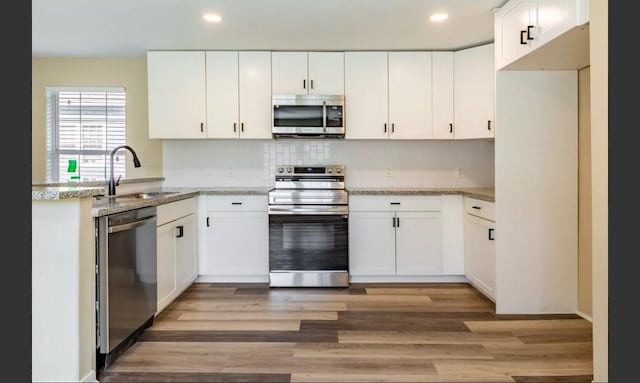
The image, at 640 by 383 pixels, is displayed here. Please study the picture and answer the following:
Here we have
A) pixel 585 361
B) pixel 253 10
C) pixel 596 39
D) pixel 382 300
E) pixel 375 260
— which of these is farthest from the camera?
pixel 375 260

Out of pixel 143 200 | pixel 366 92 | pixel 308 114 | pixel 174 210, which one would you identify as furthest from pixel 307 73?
pixel 143 200

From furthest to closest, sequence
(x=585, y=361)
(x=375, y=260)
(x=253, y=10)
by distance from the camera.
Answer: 1. (x=375, y=260)
2. (x=253, y=10)
3. (x=585, y=361)

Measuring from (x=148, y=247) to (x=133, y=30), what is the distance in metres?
1.94

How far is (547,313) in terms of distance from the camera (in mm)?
3203

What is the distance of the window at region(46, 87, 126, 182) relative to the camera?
457cm

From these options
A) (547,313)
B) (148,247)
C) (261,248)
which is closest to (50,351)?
(148,247)

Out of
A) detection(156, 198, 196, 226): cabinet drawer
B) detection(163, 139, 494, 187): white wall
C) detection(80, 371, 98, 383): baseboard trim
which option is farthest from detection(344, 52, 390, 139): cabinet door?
detection(80, 371, 98, 383): baseboard trim

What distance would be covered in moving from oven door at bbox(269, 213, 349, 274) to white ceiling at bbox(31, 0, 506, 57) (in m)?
1.59

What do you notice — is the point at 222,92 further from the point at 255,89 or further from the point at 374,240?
the point at 374,240

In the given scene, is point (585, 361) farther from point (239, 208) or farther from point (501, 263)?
point (239, 208)

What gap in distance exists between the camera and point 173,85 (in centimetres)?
416

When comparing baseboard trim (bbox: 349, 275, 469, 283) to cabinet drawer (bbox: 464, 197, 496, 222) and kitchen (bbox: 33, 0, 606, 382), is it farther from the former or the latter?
kitchen (bbox: 33, 0, 606, 382)

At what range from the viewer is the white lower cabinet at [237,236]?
407cm

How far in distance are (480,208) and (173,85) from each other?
302 cm
